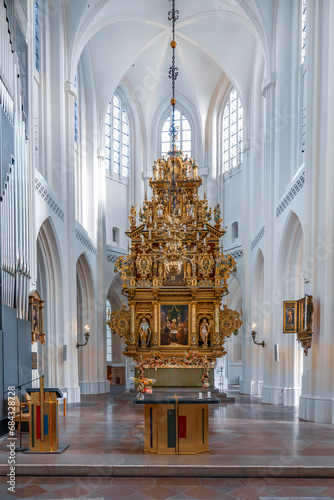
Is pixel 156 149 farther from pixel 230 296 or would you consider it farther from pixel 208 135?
pixel 230 296

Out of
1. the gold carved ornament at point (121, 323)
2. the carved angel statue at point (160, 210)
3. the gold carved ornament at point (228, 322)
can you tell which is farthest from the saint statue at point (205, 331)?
the carved angel statue at point (160, 210)

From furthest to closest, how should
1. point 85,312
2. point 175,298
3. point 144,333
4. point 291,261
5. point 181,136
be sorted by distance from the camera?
point 181,136 < point 85,312 < point 175,298 < point 144,333 < point 291,261

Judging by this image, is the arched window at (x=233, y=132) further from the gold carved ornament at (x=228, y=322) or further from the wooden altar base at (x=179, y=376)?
the wooden altar base at (x=179, y=376)

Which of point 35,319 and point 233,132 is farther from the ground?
point 233,132

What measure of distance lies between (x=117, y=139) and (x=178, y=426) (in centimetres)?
2113

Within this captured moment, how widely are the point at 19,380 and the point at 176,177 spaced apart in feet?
46.8

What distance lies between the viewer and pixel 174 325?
2170cm

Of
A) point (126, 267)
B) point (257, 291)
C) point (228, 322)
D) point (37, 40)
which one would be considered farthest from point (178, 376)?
point (37, 40)

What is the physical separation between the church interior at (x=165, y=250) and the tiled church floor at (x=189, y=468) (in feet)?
0.13

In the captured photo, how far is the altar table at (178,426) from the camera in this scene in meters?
8.18

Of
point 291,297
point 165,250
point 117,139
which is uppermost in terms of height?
point 117,139

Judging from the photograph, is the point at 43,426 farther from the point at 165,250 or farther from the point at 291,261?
the point at 165,250

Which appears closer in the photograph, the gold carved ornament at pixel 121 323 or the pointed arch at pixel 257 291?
the gold carved ornament at pixel 121 323

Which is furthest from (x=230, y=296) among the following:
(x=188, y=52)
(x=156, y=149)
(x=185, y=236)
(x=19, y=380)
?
(x=19, y=380)
